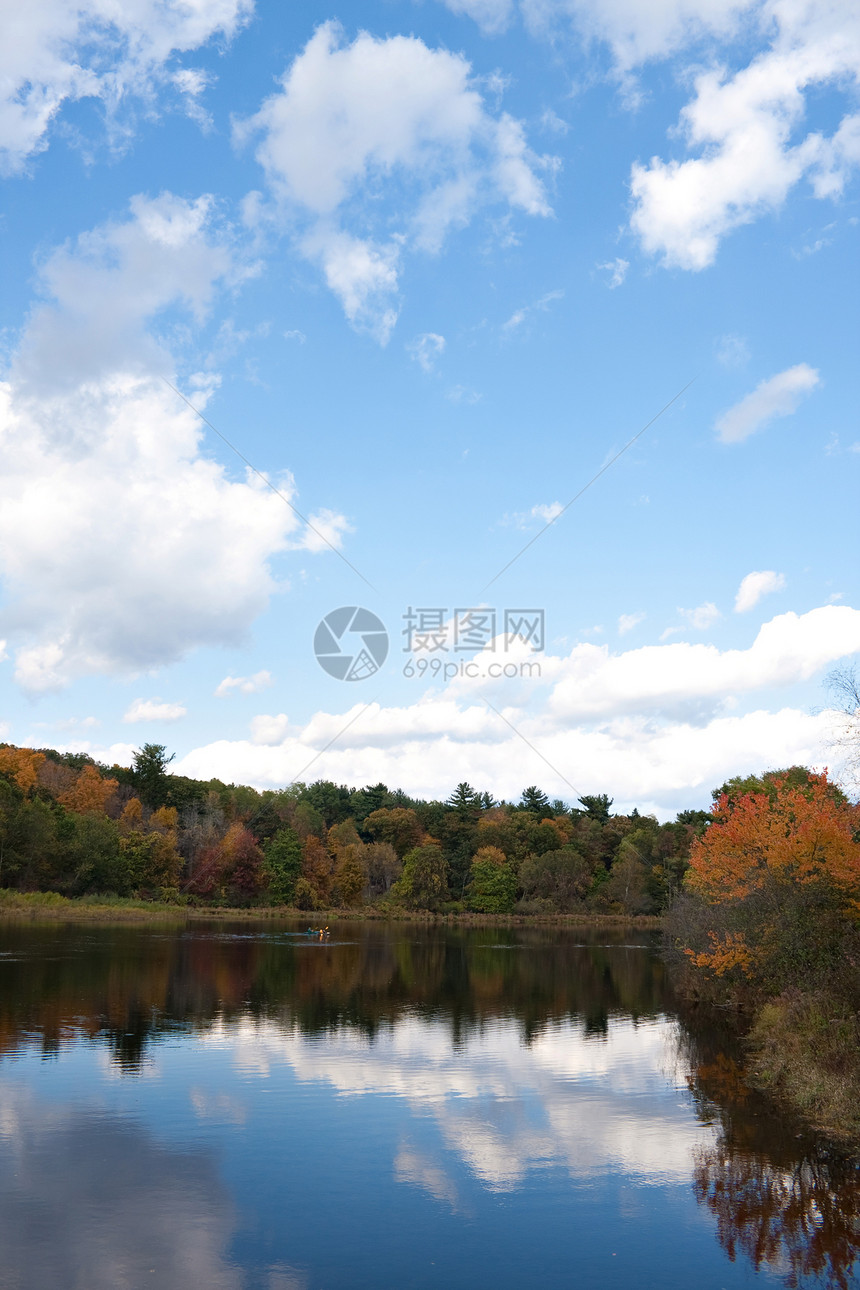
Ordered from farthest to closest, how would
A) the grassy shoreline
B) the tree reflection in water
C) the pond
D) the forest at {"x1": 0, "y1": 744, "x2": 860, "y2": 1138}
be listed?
the grassy shoreline → the forest at {"x1": 0, "y1": 744, "x2": 860, "y2": 1138} → the tree reflection in water → the pond

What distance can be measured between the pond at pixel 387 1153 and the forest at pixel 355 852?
245ft

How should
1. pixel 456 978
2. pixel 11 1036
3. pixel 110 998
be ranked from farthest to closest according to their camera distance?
pixel 456 978 < pixel 110 998 < pixel 11 1036

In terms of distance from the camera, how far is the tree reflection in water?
12906mm

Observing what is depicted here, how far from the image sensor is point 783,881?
2908cm

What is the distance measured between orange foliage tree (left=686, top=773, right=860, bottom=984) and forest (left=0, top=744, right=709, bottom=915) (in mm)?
75394

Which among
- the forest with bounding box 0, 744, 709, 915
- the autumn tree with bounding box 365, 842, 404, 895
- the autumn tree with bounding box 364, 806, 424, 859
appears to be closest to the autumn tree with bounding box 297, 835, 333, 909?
the forest with bounding box 0, 744, 709, 915

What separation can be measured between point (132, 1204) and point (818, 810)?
Result: 80.1 feet

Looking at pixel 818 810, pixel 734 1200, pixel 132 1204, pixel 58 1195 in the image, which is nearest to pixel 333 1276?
pixel 132 1204

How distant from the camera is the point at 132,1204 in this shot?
1349 cm

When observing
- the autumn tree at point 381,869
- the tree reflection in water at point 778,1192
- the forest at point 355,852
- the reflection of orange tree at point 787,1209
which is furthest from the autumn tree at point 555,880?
the reflection of orange tree at point 787,1209

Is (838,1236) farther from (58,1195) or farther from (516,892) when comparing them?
(516,892)

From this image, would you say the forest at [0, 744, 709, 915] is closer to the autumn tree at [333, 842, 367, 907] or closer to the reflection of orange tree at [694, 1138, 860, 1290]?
the autumn tree at [333, 842, 367, 907]

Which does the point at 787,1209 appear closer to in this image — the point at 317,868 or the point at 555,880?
the point at 555,880

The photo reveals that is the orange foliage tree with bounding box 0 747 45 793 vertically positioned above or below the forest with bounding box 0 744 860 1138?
above
